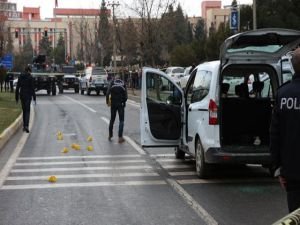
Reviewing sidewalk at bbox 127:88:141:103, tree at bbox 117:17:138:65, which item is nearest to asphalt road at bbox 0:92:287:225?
sidewalk at bbox 127:88:141:103

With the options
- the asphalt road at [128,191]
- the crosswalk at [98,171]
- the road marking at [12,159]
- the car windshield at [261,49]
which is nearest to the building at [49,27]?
the road marking at [12,159]

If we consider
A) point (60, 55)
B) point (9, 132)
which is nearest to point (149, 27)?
point (9, 132)

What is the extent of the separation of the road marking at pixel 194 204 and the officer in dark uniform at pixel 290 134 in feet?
7.53

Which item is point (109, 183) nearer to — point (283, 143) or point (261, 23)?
point (283, 143)

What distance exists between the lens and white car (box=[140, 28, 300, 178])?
9164 mm

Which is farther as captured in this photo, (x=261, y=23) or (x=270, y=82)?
(x=261, y=23)

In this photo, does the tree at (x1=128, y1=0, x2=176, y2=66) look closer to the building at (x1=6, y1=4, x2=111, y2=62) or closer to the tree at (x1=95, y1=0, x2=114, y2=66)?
the tree at (x1=95, y1=0, x2=114, y2=66)

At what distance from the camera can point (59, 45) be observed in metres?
136

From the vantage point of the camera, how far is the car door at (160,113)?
10.7 metres

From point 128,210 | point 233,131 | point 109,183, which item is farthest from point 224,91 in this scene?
point 128,210

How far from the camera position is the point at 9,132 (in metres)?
16.2

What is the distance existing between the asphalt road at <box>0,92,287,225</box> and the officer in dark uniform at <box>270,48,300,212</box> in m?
2.25

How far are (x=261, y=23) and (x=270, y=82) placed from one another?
3493 centimetres

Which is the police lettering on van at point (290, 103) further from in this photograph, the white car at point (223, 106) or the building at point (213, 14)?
the building at point (213, 14)
